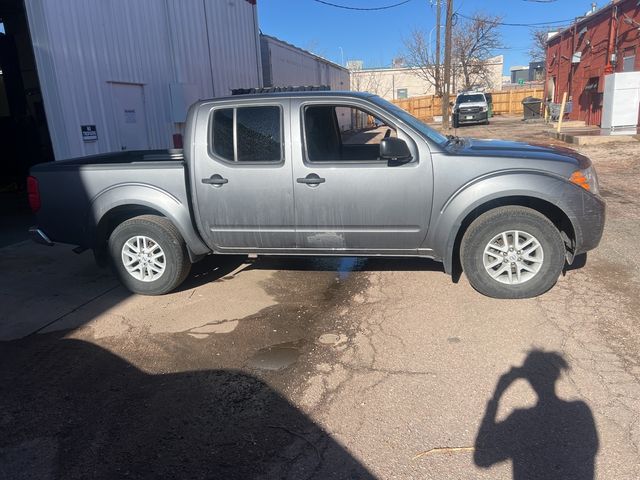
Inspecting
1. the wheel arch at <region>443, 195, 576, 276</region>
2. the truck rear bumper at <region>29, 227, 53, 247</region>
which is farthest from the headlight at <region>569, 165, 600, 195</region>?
the truck rear bumper at <region>29, 227, 53, 247</region>

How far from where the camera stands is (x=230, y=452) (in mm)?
2750

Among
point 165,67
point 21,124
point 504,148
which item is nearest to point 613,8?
point 165,67

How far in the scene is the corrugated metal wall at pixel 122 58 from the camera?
7.93m

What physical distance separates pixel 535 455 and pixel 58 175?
4.85m

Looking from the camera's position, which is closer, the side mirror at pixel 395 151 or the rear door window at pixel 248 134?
the side mirror at pixel 395 151

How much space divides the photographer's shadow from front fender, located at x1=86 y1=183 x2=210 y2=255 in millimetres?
3139

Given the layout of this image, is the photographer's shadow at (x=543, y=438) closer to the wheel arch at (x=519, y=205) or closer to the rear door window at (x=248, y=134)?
the wheel arch at (x=519, y=205)

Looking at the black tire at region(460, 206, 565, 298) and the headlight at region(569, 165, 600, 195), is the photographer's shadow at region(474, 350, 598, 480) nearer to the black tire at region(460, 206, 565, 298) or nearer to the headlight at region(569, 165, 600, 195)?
the black tire at region(460, 206, 565, 298)

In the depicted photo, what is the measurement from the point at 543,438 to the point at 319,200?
268cm

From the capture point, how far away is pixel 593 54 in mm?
23234

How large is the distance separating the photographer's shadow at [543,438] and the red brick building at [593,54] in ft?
67.7

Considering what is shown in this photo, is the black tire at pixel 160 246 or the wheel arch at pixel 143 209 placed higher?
the wheel arch at pixel 143 209

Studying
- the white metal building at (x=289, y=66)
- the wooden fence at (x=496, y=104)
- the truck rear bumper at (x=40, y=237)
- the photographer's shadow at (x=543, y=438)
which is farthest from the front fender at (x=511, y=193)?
the wooden fence at (x=496, y=104)

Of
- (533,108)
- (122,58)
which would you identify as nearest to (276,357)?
(122,58)
